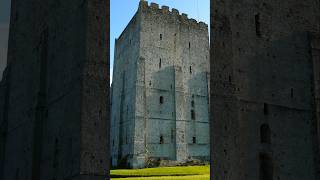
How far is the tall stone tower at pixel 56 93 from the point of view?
16.2 m

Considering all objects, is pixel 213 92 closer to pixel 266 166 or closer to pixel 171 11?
pixel 266 166

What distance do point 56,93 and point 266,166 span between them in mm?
8504

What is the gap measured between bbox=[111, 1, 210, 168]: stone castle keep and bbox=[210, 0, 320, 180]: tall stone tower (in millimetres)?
35478

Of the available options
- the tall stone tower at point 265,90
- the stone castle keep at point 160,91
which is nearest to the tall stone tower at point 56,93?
the tall stone tower at point 265,90

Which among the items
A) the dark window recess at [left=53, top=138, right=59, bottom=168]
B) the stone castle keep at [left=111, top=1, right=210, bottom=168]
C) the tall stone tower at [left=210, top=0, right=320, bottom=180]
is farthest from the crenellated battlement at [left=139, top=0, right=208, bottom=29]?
the dark window recess at [left=53, top=138, right=59, bottom=168]

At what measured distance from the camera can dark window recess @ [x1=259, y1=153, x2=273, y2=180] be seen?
18.7m

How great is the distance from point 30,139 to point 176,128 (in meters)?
37.0

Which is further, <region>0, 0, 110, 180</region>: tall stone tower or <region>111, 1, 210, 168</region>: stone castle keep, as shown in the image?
<region>111, 1, 210, 168</region>: stone castle keep

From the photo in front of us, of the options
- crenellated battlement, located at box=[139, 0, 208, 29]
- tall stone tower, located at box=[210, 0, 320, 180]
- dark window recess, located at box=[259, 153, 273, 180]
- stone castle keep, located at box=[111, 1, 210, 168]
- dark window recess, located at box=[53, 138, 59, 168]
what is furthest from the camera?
crenellated battlement, located at box=[139, 0, 208, 29]

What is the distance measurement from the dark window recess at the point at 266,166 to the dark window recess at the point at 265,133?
0.58 m

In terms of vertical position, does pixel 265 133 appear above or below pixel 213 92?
below

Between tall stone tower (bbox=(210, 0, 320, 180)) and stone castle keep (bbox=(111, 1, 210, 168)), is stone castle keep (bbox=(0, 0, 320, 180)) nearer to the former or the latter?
tall stone tower (bbox=(210, 0, 320, 180))

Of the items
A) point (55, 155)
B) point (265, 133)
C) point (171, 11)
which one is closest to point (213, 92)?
point (265, 133)

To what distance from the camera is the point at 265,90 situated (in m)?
19.5
